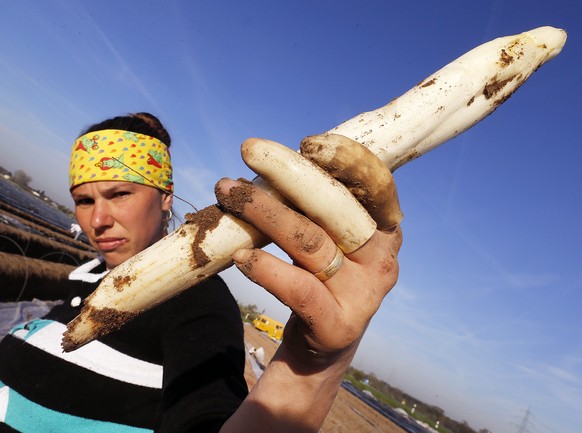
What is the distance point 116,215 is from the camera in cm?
186

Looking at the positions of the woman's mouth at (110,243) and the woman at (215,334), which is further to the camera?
the woman's mouth at (110,243)

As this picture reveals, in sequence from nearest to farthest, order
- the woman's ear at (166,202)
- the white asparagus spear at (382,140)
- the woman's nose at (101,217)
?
the white asparagus spear at (382,140) → the woman's nose at (101,217) → the woman's ear at (166,202)

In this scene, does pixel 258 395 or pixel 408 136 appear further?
pixel 408 136

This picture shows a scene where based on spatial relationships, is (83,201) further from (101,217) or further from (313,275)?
(313,275)

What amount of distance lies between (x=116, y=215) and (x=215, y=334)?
0.88 meters

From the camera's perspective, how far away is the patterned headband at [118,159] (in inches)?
75.9

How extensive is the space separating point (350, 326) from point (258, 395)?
423 millimetres

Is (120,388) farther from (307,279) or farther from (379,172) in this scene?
(379,172)

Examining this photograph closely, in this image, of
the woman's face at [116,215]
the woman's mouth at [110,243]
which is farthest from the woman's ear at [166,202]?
the woman's mouth at [110,243]

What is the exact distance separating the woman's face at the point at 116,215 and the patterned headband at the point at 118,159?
0.04 m

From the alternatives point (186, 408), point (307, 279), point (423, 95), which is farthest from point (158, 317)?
point (423, 95)

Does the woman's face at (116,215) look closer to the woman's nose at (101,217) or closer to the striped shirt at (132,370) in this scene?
the woman's nose at (101,217)

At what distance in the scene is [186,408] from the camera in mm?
1281

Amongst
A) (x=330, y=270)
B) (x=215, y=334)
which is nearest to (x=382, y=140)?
(x=330, y=270)
